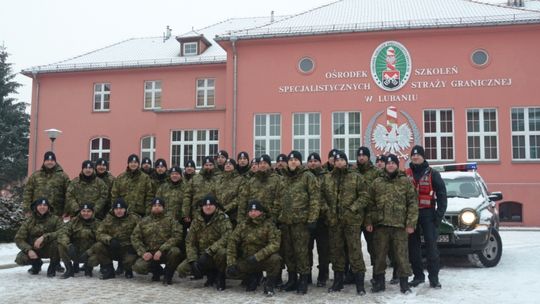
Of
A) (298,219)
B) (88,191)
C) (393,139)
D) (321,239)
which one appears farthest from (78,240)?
(393,139)

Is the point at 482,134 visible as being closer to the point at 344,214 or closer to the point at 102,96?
the point at 344,214

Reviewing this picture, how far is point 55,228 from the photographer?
29.3ft

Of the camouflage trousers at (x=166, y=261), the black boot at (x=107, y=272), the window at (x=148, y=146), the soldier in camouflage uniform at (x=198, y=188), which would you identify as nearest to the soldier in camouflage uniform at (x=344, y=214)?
the soldier in camouflage uniform at (x=198, y=188)

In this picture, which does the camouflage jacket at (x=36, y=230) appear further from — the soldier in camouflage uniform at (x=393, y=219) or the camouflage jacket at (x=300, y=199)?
the soldier in camouflage uniform at (x=393, y=219)

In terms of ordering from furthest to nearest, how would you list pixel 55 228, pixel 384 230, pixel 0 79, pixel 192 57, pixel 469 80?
pixel 0 79 < pixel 192 57 < pixel 469 80 < pixel 55 228 < pixel 384 230

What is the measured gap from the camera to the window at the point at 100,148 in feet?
87.0

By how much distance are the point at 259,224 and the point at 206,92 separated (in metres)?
18.6

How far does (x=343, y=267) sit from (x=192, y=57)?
20.3 metres

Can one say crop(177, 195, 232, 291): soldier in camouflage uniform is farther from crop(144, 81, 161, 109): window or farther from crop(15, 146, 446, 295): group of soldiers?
crop(144, 81, 161, 109): window

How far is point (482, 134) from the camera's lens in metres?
20.8

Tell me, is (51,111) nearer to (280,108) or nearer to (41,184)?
(280,108)

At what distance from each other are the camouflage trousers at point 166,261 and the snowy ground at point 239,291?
0.22m

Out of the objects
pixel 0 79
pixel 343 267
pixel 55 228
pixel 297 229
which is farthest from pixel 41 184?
pixel 0 79

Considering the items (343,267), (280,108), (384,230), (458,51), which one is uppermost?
(458,51)
